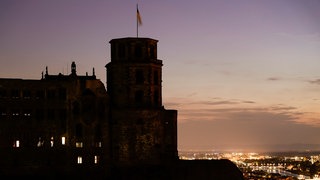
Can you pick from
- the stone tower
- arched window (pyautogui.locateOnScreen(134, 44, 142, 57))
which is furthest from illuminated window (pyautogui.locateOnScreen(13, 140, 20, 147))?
arched window (pyautogui.locateOnScreen(134, 44, 142, 57))

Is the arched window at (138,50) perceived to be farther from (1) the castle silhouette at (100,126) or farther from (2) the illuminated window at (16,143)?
(2) the illuminated window at (16,143)

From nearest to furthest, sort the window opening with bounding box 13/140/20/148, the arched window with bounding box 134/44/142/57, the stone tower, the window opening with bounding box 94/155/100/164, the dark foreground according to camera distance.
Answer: the window opening with bounding box 13/140/20/148
the dark foreground
the window opening with bounding box 94/155/100/164
the stone tower
the arched window with bounding box 134/44/142/57

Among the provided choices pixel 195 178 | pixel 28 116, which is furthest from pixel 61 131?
pixel 195 178

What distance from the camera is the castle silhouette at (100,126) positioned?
78.4 meters

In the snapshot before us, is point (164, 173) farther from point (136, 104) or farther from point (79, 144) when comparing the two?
point (79, 144)

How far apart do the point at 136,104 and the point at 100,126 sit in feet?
20.3

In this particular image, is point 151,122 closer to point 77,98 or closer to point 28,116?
point 77,98

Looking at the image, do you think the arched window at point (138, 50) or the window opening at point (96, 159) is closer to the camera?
the window opening at point (96, 159)

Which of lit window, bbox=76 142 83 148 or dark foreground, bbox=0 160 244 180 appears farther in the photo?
lit window, bbox=76 142 83 148

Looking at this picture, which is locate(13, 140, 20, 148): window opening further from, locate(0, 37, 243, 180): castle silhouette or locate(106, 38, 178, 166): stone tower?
locate(106, 38, 178, 166): stone tower

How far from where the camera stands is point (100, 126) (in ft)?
271

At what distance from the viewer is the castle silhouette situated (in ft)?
257

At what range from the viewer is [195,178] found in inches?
3398

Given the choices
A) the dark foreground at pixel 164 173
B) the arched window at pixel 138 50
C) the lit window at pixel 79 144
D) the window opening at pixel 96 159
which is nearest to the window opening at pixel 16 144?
the dark foreground at pixel 164 173
